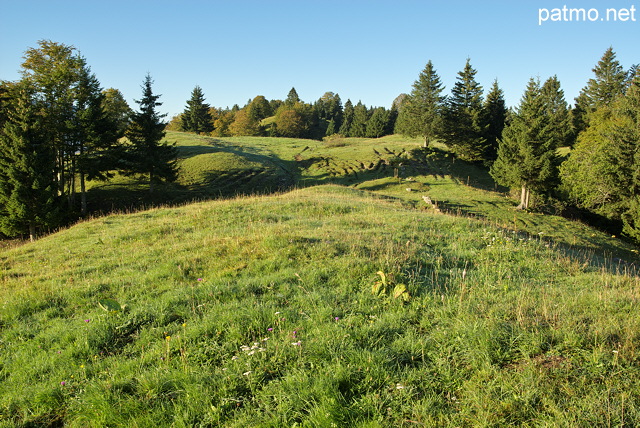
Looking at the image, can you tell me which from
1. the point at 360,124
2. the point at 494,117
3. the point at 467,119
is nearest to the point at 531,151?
the point at 467,119

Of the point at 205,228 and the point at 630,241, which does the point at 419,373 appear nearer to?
the point at 205,228

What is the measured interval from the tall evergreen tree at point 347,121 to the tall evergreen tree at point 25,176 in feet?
251

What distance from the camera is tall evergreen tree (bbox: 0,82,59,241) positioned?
2231 centimetres

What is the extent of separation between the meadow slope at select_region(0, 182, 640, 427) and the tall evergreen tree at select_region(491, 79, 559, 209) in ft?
79.6

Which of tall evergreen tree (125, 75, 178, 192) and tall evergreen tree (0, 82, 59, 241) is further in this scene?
tall evergreen tree (125, 75, 178, 192)

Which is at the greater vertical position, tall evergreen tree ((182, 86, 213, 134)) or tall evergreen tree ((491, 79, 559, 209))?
tall evergreen tree ((182, 86, 213, 134))

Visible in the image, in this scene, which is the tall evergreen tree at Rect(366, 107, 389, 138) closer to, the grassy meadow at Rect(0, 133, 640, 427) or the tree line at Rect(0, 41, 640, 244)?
the tree line at Rect(0, 41, 640, 244)

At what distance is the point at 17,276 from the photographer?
8.53m

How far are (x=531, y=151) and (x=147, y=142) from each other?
117 ft

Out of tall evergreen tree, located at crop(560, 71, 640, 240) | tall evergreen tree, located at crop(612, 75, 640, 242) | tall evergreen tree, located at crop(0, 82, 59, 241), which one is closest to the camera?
tall evergreen tree, located at crop(0, 82, 59, 241)

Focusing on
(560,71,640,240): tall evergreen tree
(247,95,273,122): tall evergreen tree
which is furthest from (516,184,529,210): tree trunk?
(247,95,273,122): tall evergreen tree

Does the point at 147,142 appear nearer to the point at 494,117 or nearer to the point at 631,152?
the point at 631,152

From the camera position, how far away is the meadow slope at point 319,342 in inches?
127

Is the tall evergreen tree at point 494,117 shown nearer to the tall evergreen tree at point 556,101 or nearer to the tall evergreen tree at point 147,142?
the tall evergreen tree at point 556,101
